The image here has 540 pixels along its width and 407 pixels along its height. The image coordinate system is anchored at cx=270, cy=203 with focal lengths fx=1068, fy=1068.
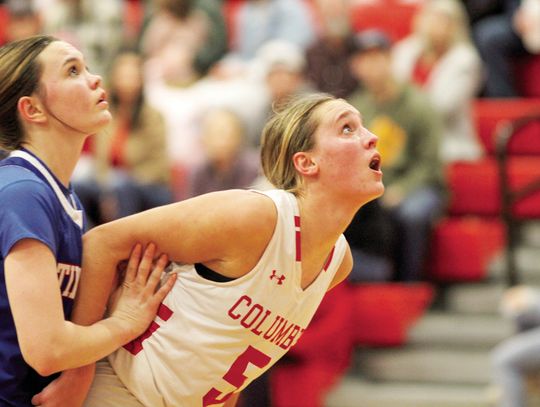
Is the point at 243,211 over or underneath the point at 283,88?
over

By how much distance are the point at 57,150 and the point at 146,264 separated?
14.8 inches

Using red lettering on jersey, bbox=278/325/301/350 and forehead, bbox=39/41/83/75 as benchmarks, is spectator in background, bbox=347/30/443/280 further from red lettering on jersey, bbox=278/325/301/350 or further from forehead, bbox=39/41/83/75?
forehead, bbox=39/41/83/75

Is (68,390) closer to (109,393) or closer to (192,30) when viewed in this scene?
(109,393)

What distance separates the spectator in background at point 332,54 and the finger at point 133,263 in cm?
454

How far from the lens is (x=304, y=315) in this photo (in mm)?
2941

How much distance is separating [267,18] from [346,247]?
542cm

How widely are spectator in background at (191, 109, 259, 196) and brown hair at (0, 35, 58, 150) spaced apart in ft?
13.0

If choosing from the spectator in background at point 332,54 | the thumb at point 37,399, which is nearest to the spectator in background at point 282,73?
the spectator in background at point 332,54

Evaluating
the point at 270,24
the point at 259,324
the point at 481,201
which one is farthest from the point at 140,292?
the point at 270,24

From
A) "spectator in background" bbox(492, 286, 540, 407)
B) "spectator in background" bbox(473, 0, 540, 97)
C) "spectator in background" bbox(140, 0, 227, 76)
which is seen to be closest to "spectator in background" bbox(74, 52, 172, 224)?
"spectator in background" bbox(140, 0, 227, 76)

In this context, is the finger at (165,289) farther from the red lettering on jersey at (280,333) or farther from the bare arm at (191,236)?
the red lettering on jersey at (280,333)

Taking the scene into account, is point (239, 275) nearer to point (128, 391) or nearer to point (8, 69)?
point (128, 391)

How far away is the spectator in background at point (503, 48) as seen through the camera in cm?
755

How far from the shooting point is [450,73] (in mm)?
7195
